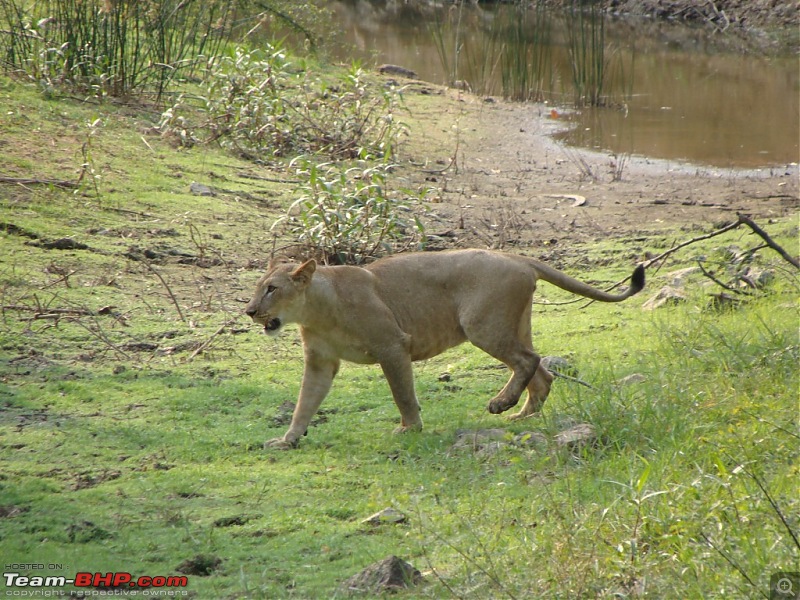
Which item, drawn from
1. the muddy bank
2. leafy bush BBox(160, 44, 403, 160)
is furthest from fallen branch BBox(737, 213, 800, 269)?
the muddy bank

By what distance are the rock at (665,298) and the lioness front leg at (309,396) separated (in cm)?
297

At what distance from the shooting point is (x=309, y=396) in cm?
557

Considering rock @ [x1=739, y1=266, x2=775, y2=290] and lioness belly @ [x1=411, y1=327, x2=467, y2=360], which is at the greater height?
lioness belly @ [x1=411, y1=327, x2=467, y2=360]

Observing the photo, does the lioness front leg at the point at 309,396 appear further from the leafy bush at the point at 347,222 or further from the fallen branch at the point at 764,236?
the leafy bush at the point at 347,222

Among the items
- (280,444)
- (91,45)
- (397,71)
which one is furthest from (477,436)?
(397,71)

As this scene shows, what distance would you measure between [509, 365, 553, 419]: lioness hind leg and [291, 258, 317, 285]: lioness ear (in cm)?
135

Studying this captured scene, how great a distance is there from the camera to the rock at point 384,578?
3707mm

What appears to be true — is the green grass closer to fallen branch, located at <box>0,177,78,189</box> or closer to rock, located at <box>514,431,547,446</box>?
rock, located at <box>514,431,547,446</box>

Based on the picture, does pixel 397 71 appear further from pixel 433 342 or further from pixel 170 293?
pixel 433 342

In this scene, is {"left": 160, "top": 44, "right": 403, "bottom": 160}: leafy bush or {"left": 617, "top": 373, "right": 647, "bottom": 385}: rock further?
{"left": 160, "top": 44, "right": 403, "bottom": 160}: leafy bush

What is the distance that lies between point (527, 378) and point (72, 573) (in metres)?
2.64

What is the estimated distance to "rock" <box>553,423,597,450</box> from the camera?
4.91 m

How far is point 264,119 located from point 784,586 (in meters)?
9.22

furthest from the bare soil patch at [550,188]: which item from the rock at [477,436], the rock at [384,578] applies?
the rock at [384,578]
